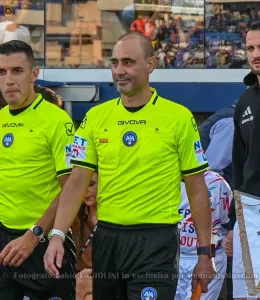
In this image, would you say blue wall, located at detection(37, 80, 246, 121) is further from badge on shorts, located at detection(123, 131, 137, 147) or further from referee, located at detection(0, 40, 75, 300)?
badge on shorts, located at detection(123, 131, 137, 147)

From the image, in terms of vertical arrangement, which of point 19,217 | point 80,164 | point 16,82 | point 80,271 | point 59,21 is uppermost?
point 59,21

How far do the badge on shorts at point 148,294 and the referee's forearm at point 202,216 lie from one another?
40 cm

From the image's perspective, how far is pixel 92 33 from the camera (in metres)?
11.9

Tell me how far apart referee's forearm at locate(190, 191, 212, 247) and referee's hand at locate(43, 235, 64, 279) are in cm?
80

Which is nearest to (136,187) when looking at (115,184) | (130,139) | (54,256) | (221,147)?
(115,184)

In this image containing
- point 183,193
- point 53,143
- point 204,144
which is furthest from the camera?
point 204,144

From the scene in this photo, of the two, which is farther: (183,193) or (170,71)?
(170,71)

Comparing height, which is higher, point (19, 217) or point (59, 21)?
point (59, 21)

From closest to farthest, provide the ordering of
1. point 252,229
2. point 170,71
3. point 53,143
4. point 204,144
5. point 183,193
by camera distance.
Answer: point 252,229 → point 53,143 → point 183,193 → point 204,144 → point 170,71

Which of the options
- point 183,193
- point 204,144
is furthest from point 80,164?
point 204,144

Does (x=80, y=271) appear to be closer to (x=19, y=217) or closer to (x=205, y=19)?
(x=19, y=217)

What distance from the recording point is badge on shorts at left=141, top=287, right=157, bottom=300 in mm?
5234

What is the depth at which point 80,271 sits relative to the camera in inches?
290

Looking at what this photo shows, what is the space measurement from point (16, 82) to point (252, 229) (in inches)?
69.9
